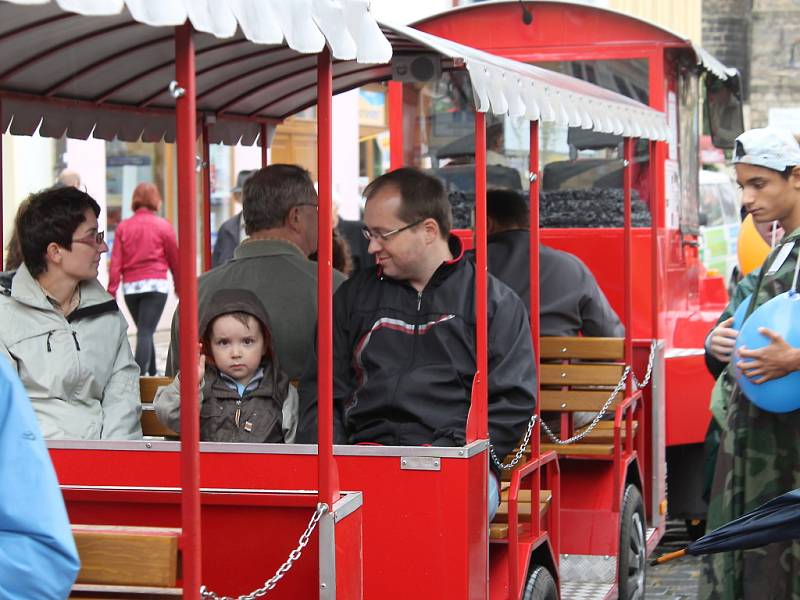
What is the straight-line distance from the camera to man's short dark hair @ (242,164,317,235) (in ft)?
18.0

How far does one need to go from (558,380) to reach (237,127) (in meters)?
1.80

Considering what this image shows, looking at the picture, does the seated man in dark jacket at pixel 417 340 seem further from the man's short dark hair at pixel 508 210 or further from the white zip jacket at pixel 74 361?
the man's short dark hair at pixel 508 210

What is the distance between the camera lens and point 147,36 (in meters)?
4.13

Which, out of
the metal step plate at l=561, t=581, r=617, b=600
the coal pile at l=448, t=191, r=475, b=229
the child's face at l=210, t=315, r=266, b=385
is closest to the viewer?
the child's face at l=210, t=315, r=266, b=385

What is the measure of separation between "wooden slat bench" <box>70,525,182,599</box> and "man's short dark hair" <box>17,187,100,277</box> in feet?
6.27

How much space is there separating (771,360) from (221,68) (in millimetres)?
2107

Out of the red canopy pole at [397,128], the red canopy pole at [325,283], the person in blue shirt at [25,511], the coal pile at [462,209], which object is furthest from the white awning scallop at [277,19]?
the red canopy pole at [397,128]

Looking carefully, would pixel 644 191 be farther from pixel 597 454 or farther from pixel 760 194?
pixel 760 194

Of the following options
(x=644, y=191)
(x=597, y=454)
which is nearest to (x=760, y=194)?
(x=597, y=454)

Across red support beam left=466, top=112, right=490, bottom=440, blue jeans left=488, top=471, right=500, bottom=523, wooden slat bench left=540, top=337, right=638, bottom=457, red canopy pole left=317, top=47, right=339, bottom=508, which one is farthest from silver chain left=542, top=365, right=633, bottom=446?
red canopy pole left=317, top=47, right=339, bottom=508

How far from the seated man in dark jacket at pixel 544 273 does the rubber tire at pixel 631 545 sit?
788 mm

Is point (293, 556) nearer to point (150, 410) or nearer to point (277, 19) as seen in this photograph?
point (277, 19)

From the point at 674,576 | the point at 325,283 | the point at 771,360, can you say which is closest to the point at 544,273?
the point at 674,576

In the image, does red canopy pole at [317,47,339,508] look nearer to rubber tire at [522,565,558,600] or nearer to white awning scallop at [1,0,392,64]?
white awning scallop at [1,0,392,64]
